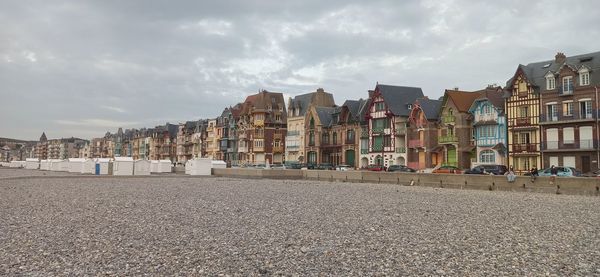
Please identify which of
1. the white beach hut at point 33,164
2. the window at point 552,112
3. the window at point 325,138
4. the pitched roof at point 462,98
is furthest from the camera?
the white beach hut at point 33,164

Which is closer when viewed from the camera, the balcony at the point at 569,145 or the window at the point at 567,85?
the balcony at the point at 569,145

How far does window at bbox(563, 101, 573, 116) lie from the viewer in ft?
164

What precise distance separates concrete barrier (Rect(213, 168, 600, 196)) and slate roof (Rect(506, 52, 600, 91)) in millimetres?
19360

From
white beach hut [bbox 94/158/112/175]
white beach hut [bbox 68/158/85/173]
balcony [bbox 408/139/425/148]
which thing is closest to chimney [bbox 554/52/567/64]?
balcony [bbox 408/139/425/148]

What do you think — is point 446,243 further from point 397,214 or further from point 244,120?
point 244,120

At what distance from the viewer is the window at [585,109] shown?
48.3 meters

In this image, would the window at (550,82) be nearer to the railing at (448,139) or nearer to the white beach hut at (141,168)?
the railing at (448,139)

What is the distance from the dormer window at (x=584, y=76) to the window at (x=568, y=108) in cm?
220

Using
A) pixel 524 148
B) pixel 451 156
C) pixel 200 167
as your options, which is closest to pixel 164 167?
pixel 200 167

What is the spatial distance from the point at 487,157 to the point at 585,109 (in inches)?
486

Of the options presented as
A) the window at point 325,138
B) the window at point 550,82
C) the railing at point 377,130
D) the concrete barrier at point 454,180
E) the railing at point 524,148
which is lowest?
the concrete barrier at point 454,180

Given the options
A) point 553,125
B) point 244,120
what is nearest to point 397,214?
point 553,125

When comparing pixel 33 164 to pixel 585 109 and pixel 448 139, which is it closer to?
pixel 448 139

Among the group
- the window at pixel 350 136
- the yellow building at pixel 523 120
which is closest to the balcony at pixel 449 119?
the yellow building at pixel 523 120
